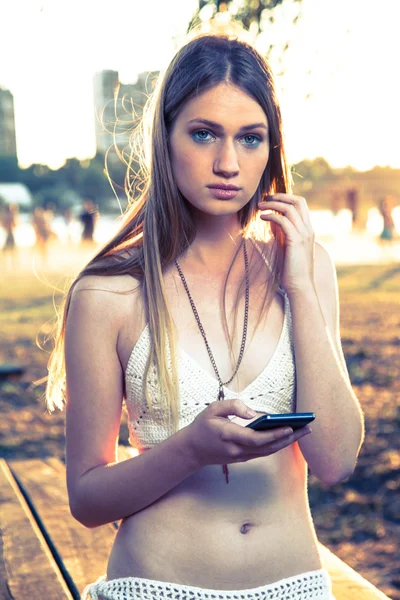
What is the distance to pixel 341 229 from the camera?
34.7m

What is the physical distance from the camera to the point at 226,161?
191 centimetres

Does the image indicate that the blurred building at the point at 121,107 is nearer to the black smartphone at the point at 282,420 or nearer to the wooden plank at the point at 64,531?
the black smartphone at the point at 282,420

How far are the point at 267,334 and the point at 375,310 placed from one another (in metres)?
10.6

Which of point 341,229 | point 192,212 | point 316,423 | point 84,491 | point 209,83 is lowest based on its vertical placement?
point 341,229

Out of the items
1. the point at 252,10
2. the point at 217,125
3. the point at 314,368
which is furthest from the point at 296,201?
the point at 252,10

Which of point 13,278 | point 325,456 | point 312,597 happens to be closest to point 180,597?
point 312,597

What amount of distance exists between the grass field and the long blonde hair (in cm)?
65

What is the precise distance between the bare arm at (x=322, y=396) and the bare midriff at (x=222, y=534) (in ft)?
0.40

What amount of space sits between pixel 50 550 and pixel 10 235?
2071 centimetres

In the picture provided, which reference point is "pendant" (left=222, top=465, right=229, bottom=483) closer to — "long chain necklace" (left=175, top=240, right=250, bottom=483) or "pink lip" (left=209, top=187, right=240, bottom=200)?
"long chain necklace" (left=175, top=240, right=250, bottom=483)

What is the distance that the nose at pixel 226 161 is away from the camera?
6.28ft

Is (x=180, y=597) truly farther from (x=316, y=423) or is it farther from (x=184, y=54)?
(x=184, y=54)

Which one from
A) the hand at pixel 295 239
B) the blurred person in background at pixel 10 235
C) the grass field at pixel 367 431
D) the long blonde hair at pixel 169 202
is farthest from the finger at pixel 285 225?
the blurred person in background at pixel 10 235

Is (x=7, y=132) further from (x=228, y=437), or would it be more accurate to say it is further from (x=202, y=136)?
(x=228, y=437)
